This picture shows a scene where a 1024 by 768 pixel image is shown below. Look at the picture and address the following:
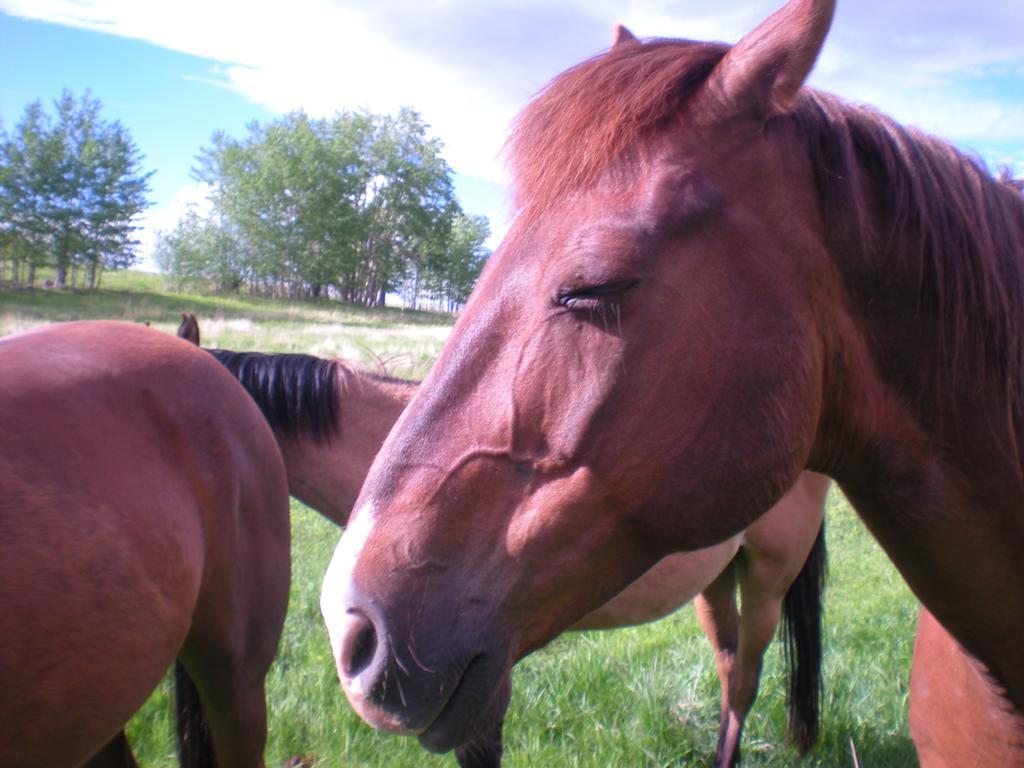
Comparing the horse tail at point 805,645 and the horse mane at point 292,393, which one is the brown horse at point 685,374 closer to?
the horse mane at point 292,393

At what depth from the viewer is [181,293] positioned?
52.1 ft

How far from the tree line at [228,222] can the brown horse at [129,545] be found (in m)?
8.74

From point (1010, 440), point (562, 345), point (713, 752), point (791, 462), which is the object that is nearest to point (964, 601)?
point (1010, 440)

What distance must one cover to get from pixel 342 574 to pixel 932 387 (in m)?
1.10

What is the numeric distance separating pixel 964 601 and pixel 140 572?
2067mm

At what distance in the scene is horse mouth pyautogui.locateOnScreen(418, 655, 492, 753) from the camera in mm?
1103

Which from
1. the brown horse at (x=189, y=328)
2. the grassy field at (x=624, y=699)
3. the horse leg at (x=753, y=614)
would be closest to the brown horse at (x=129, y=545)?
the grassy field at (x=624, y=699)

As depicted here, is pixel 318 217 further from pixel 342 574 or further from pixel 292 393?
pixel 342 574

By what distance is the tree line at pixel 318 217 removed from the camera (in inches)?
601

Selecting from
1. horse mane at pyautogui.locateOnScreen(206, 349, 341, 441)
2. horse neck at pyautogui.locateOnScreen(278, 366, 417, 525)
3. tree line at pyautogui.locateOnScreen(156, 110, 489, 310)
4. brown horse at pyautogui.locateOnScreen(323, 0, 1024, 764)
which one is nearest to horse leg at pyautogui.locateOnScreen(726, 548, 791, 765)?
horse neck at pyautogui.locateOnScreen(278, 366, 417, 525)

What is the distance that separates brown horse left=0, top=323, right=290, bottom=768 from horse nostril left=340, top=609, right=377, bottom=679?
1135 millimetres

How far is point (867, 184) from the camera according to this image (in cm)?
128

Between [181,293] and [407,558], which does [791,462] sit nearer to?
[407,558]

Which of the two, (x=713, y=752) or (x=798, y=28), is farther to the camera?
(x=713, y=752)
